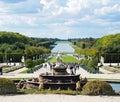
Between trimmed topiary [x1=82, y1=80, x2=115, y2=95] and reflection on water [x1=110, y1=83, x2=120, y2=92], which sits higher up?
trimmed topiary [x1=82, y1=80, x2=115, y2=95]

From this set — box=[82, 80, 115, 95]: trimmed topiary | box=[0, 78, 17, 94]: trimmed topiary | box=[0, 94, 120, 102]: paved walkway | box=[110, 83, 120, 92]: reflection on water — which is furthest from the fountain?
box=[0, 94, 120, 102]: paved walkway

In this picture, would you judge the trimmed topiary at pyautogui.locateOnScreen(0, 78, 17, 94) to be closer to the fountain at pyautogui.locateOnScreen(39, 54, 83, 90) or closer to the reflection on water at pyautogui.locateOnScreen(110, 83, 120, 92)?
the fountain at pyautogui.locateOnScreen(39, 54, 83, 90)

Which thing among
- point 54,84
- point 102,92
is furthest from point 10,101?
point 54,84

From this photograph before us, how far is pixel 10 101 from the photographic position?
58.2ft

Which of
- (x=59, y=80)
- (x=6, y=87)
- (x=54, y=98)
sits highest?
(x=6, y=87)

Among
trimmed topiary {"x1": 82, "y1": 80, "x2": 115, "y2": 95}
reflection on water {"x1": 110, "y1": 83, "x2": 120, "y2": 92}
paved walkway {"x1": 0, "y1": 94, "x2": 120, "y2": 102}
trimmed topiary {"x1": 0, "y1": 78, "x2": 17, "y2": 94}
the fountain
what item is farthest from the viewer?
reflection on water {"x1": 110, "y1": 83, "x2": 120, "y2": 92}

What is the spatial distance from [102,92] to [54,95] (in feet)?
7.48

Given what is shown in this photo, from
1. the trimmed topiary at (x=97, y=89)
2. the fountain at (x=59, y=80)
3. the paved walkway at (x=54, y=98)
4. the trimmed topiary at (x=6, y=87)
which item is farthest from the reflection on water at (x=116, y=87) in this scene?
the trimmed topiary at (x=6, y=87)

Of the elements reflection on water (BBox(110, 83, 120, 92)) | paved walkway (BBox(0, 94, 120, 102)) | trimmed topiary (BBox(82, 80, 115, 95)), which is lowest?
reflection on water (BBox(110, 83, 120, 92))

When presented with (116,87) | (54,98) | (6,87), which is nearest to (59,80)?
(6,87)

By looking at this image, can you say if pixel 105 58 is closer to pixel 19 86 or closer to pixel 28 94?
pixel 19 86

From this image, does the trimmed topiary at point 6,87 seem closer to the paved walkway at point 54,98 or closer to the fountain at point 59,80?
the paved walkway at point 54,98

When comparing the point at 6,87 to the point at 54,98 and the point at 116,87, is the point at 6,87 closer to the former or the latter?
the point at 54,98

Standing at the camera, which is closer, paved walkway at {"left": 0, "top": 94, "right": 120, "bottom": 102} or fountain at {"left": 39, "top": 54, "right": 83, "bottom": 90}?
paved walkway at {"left": 0, "top": 94, "right": 120, "bottom": 102}
